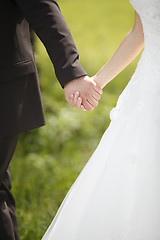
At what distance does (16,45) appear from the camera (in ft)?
6.63

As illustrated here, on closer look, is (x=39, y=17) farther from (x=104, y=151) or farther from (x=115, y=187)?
(x=115, y=187)

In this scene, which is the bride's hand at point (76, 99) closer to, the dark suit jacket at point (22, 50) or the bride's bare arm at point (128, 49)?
the dark suit jacket at point (22, 50)

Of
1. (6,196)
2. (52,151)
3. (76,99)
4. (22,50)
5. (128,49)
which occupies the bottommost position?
(52,151)

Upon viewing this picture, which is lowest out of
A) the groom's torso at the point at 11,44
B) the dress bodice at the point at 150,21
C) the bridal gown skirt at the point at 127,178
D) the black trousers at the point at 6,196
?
the black trousers at the point at 6,196

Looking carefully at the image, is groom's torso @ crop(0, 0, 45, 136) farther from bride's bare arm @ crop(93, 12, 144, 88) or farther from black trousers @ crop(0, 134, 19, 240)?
bride's bare arm @ crop(93, 12, 144, 88)

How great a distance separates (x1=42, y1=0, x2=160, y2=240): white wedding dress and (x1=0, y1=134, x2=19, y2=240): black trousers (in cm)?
36

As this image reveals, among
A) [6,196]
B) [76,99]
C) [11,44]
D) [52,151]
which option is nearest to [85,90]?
[76,99]

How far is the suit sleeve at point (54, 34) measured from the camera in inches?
77.4

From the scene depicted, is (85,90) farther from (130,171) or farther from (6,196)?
(6,196)

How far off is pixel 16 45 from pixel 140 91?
0.62 meters

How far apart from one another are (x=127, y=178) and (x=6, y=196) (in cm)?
75

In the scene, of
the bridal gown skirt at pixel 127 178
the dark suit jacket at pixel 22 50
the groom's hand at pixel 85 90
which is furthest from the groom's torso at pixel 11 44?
the bridal gown skirt at pixel 127 178

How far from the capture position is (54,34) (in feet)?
6.52

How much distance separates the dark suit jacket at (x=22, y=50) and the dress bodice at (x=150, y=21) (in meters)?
0.35
